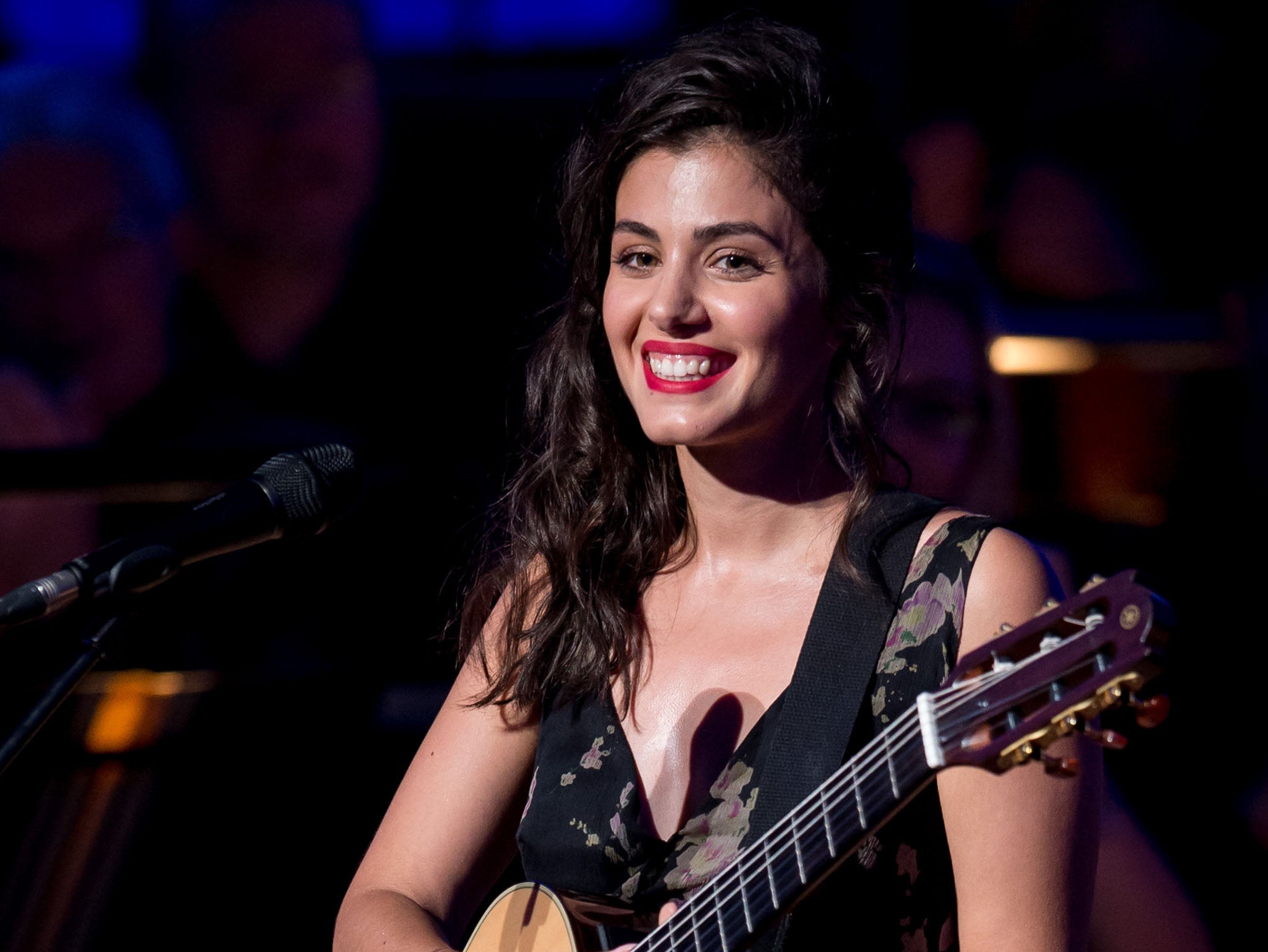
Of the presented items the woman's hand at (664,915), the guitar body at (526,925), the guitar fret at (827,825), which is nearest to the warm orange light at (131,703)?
the guitar body at (526,925)

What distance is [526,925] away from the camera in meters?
1.86

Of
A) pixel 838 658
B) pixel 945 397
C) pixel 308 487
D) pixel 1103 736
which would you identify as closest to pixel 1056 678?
pixel 1103 736

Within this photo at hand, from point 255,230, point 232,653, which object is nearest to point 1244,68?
point 255,230

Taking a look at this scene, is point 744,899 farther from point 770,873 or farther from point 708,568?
point 708,568

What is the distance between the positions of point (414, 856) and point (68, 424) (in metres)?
2.14

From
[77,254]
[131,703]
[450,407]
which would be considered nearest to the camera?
[131,703]

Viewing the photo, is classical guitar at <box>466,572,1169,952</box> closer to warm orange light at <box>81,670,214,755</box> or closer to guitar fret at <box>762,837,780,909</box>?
guitar fret at <box>762,837,780,909</box>

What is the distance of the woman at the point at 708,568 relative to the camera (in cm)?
174

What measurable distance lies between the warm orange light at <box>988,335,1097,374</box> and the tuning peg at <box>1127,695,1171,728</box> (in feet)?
9.26

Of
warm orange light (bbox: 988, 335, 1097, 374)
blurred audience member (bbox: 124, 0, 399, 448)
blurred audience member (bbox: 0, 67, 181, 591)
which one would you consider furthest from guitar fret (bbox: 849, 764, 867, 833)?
blurred audience member (bbox: 0, 67, 181, 591)

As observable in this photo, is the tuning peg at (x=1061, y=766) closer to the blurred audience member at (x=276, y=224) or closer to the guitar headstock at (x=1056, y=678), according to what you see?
the guitar headstock at (x=1056, y=678)

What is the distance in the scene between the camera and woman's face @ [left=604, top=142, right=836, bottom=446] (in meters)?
1.87

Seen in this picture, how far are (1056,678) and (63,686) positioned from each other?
102 cm

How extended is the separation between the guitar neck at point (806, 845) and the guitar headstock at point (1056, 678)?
0.23 feet
